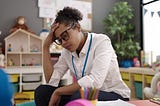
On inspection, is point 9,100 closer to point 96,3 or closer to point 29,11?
point 29,11

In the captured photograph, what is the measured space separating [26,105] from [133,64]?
2.00 meters

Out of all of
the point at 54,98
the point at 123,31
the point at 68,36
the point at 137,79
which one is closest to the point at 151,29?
the point at 123,31

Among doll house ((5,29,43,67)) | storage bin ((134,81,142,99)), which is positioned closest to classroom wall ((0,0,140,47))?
doll house ((5,29,43,67))

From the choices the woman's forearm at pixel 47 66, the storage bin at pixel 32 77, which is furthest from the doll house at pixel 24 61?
the woman's forearm at pixel 47 66

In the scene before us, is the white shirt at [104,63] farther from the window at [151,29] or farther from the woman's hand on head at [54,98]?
the window at [151,29]

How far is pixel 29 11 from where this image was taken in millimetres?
3350

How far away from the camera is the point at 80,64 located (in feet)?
4.38

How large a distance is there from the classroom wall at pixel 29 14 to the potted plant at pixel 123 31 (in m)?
0.21

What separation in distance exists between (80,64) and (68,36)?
217 mm

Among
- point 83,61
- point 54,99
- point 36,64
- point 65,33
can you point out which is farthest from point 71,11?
point 36,64

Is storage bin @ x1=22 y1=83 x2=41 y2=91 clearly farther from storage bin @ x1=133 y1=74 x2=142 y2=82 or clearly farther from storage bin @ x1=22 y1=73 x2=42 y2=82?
storage bin @ x1=133 y1=74 x2=142 y2=82

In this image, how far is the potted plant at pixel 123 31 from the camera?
3279 millimetres

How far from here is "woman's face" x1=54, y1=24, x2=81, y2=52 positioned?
1189 millimetres

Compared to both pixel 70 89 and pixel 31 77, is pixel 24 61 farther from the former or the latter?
pixel 70 89
